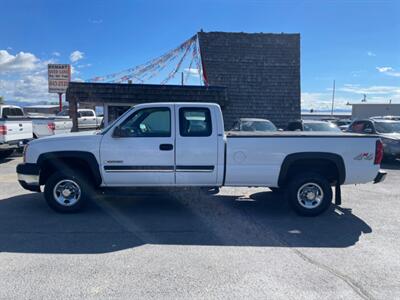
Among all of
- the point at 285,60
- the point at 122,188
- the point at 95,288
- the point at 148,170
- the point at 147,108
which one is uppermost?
the point at 285,60

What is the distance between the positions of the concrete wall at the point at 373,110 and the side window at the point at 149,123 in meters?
44.1

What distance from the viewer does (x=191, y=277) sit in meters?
3.66

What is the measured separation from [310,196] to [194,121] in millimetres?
2474

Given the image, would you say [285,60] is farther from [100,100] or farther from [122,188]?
[122,188]

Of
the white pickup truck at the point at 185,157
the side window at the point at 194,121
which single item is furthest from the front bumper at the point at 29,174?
the side window at the point at 194,121

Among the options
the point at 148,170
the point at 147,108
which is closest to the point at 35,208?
the point at 148,170

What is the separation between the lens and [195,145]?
566 cm

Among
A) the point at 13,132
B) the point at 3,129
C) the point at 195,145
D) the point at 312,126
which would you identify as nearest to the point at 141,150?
the point at 195,145

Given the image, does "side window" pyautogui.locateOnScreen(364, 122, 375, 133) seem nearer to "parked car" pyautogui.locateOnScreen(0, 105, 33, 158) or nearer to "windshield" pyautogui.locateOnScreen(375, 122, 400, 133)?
"windshield" pyautogui.locateOnScreen(375, 122, 400, 133)

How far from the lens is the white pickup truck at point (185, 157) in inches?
222

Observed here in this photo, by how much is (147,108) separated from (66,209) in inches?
89.8

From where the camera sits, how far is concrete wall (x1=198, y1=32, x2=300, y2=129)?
52.6 ft

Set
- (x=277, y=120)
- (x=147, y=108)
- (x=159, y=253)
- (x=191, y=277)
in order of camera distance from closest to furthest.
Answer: (x=191, y=277) → (x=159, y=253) → (x=147, y=108) → (x=277, y=120)

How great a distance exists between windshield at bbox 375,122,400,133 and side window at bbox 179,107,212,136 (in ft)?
33.2
